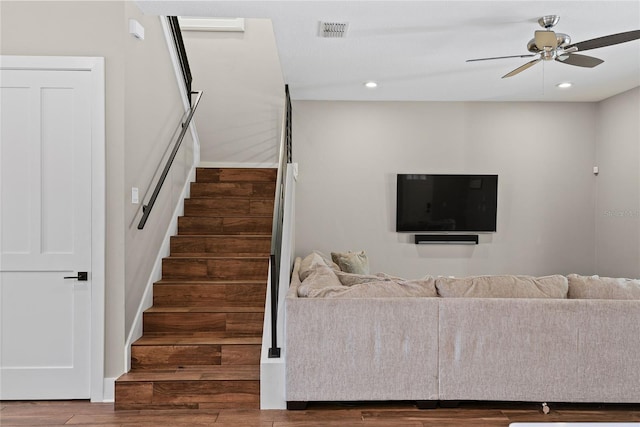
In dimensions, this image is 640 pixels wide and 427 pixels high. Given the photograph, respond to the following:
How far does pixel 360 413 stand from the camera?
3.36 metres

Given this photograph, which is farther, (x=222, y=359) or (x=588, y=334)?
(x=222, y=359)

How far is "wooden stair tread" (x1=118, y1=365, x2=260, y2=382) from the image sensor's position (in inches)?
136

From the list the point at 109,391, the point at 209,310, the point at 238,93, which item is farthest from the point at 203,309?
the point at 238,93

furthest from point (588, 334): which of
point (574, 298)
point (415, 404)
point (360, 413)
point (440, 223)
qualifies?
point (440, 223)

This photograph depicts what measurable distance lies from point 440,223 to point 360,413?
3694 millimetres

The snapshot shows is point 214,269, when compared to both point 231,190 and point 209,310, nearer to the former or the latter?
point 209,310

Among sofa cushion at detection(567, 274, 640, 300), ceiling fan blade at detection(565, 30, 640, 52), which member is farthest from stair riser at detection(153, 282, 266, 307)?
ceiling fan blade at detection(565, 30, 640, 52)

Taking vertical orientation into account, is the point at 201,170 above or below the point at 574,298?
above

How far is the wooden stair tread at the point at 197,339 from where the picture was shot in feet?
12.3

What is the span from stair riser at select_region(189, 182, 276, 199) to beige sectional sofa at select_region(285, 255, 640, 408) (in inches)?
97.4

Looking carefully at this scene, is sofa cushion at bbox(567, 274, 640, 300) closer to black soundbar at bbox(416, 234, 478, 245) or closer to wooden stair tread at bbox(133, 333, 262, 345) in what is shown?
wooden stair tread at bbox(133, 333, 262, 345)

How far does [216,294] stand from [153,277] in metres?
0.55

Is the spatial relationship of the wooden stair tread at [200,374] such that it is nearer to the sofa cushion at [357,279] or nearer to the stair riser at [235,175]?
the sofa cushion at [357,279]

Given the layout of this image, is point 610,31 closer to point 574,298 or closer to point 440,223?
point 574,298
